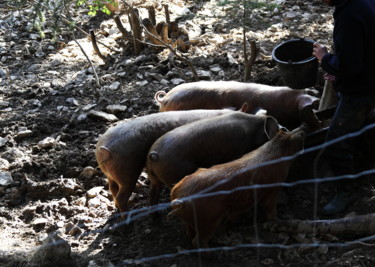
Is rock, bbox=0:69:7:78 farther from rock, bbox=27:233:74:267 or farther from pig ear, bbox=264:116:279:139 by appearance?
pig ear, bbox=264:116:279:139

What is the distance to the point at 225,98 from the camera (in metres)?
5.13

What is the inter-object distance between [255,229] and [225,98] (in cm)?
175

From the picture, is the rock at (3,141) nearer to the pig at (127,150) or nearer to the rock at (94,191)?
the rock at (94,191)

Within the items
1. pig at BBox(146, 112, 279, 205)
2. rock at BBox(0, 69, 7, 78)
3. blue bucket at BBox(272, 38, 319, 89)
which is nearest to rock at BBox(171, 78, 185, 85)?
blue bucket at BBox(272, 38, 319, 89)

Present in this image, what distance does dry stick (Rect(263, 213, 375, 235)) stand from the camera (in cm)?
349

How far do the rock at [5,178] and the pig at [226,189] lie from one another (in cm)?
202

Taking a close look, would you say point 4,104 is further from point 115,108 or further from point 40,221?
point 40,221

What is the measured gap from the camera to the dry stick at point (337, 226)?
3488mm

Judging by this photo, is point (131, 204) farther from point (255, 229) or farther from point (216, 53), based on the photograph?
point (216, 53)

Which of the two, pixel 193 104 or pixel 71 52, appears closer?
pixel 193 104

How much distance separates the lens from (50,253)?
3576mm

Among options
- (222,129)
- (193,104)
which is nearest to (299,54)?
(193,104)

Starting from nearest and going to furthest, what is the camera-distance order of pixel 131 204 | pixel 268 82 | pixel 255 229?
1. pixel 255 229
2. pixel 131 204
3. pixel 268 82

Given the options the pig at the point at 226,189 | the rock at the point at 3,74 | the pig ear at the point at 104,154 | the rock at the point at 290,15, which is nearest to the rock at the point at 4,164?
the pig ear at the point at 104,154
